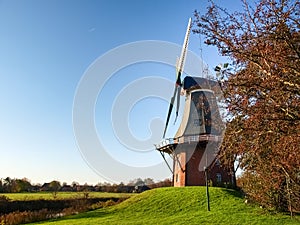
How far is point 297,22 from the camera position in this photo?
3643 millimetres

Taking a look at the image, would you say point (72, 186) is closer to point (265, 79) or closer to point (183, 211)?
point (183, 211)

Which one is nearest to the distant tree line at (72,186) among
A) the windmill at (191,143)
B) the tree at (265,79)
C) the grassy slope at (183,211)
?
the windmill at (191,143)

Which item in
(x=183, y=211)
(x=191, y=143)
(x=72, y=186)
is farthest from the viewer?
(x=72, y=186)

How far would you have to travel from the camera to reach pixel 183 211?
16.0 metres

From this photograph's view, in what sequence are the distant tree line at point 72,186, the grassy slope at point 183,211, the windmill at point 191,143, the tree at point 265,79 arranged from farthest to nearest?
the distant tree line at point 72,186 < the windmill at point 191,143 < the grassy slope at point 183,211 < the tree at point 265,79

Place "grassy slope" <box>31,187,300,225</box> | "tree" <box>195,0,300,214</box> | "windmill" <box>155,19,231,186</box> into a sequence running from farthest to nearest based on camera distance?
"windmill" <box>155,19,231,186</box>
"grassy slope" <box>31,187,300,225</box>
"tree" <box>195,0,300,214</box>

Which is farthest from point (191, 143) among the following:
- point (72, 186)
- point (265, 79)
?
point (72, 186)

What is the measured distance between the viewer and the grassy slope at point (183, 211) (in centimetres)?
1276

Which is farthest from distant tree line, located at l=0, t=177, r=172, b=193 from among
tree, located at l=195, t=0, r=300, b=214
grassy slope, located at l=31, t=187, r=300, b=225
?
tree, located at l=195, t=0, r=300, b=214

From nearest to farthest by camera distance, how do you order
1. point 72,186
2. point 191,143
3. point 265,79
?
point 265,79
point 191,143
point 72,186

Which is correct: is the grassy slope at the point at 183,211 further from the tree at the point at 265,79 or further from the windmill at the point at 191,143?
the tree at the point at 265,79

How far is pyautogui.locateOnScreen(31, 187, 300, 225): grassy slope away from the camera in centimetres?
1276

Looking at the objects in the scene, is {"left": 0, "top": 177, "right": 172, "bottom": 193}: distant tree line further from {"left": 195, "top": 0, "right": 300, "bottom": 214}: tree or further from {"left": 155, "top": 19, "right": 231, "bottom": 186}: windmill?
{"left": 195, "top": 0, "right": 300, "bottom": 214}: tree

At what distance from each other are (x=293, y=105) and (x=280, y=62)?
1.92 ft
